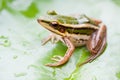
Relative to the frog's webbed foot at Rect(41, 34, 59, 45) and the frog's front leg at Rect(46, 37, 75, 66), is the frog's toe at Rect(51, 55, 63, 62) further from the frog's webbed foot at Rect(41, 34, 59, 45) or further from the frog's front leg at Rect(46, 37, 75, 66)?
the frog's webbed foot at Rect(41, 34, 59, 45)

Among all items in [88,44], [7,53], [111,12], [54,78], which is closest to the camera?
[54,78]

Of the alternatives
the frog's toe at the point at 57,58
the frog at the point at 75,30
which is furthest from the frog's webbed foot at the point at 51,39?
the frog's toe at the point at 57,58

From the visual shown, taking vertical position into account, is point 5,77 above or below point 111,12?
below

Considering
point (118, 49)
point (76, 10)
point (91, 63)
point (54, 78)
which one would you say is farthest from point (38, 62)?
point (76, 10)

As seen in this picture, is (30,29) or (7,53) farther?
(30,29)

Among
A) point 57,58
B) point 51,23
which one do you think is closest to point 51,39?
point 51,23

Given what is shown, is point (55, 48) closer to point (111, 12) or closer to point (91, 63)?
point (91, 63)

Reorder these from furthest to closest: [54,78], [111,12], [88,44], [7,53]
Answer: [111,12] < [88,44] < [7,53] < [54,78]

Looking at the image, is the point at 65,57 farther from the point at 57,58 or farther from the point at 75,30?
the point at 75,30
